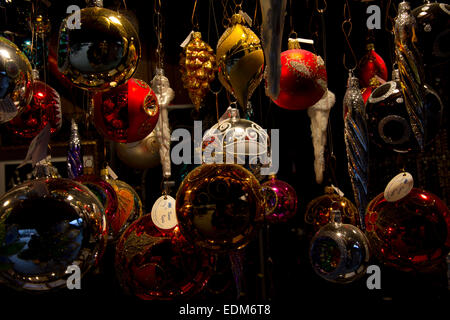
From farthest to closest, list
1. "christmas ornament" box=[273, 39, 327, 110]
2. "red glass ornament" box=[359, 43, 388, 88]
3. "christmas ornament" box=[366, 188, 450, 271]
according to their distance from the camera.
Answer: "red glass ornament" box=[359, 43, 388, 88] → "christmas ornament" box=[273, 39, 327, 110] → "christmas ornament" box=[366, 188, 450, 271]

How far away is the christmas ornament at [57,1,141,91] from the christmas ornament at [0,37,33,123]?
0.08 m

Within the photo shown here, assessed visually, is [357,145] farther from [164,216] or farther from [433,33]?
[164,216]

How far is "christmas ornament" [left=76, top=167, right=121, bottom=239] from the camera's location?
121 centimetres

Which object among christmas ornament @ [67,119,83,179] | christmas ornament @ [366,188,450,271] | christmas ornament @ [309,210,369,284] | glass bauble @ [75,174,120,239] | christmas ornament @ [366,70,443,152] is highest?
christmas ornament @ [366,70,443,152]

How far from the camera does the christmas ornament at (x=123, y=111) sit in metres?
1.16

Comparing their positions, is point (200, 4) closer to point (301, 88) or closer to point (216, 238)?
point (301, 88)

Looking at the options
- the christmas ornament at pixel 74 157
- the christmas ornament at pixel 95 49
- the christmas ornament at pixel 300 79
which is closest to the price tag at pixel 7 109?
the christmas ornament at pixel 95 49

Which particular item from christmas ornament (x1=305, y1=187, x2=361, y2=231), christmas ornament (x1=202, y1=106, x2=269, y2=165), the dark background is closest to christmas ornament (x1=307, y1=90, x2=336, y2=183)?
christmas ornament (x1=305, y1=187, x2=361, y2=231)

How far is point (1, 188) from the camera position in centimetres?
234

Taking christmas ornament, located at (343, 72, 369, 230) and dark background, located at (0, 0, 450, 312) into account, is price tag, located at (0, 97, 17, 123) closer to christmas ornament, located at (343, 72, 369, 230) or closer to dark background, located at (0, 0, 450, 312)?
christmas ornament, located at (343, 72, 369, 230)

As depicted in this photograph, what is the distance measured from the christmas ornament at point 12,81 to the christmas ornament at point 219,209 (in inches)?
15.6

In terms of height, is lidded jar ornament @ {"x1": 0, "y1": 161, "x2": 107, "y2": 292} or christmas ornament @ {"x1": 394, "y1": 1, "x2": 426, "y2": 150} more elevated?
christmas ornament @ {"x1": 394, "y1": 1, "x2": 426, "y2": 150}
